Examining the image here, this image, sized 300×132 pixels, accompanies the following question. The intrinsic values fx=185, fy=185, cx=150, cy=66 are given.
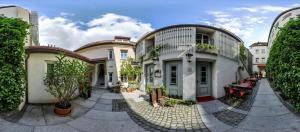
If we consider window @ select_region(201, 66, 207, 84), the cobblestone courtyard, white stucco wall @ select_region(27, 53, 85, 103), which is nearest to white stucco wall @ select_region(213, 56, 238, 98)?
window @ select_region(201, 66, 207, 84)

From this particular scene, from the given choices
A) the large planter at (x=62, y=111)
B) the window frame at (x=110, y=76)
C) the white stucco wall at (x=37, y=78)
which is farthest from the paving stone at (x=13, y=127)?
the window frame at (x=110, y=76)

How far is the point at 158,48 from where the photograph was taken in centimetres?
1036

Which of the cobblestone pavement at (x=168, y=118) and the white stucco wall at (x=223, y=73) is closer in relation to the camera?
the cobblestone pavement at (x=168, y=118)

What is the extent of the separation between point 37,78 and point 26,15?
352 centimetres

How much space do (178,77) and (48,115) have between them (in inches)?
237

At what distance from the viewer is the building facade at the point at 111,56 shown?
17266 mm

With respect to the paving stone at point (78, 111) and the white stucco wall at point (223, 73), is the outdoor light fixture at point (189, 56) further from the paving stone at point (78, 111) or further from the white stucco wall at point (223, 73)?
the paving stone at point (78, 111)

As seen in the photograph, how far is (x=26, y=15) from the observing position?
9.11 m

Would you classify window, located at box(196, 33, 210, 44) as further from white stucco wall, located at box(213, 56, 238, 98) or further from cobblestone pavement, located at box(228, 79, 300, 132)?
cobblestone pavement, located at box(228, 79, 300, 132)

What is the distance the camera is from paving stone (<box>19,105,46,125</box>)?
5.60m

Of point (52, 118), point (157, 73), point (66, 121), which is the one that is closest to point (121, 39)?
point (157, 73)

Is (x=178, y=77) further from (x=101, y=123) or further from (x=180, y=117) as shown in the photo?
(x=101, y=123)

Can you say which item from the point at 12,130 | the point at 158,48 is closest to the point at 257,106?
the point at 158,48

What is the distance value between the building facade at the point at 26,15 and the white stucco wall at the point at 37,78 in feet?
2.80
